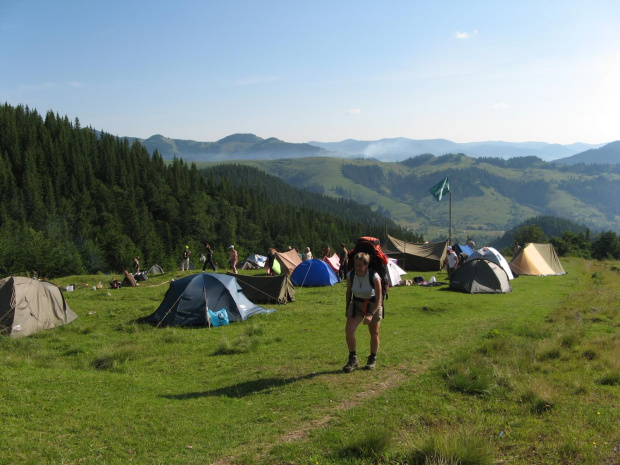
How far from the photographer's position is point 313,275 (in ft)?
82.3

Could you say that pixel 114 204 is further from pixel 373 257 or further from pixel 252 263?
pixel 373 257

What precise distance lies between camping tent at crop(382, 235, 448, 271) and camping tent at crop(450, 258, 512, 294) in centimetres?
1068

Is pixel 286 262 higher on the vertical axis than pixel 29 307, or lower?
lower

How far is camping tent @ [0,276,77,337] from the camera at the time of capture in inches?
A: 554

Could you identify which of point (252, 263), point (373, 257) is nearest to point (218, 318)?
point (373, 257)

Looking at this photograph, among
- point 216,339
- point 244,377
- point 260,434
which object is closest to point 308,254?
point 216,339

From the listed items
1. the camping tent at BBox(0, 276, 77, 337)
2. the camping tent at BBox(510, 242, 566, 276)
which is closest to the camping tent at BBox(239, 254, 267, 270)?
the camping tent at BBox(510, 242, 566, 276)

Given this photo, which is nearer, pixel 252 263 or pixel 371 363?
pixel 371 363

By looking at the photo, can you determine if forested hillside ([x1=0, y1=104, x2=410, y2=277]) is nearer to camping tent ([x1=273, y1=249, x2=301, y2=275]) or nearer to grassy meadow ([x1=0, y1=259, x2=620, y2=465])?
camping tent ([x1=273, y1=249, x2=301, y2=275])

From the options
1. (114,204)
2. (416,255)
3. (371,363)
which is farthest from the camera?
(114,204)

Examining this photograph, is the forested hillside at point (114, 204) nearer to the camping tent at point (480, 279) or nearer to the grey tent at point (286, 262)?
the grey tent at point (286, 262)

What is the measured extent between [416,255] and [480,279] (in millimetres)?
11632

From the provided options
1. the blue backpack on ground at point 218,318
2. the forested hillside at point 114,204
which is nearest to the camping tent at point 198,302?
the blue backpack on ground at point 218,318

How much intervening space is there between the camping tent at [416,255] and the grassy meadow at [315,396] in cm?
1932
